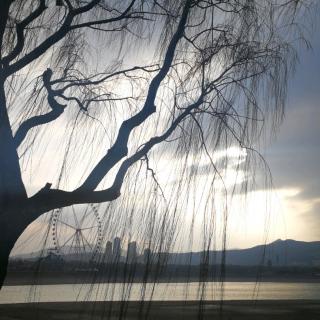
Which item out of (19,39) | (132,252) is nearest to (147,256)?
(132,252)

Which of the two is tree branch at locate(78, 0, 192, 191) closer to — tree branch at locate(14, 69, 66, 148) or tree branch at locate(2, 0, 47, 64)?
tree branch at locate(14, 69, 66, 148)

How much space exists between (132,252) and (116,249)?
14 cm

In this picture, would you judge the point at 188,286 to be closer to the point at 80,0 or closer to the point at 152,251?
the point at 152,251

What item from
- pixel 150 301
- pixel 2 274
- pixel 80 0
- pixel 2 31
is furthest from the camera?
pixel 80 0

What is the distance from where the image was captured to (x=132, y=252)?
3713 millimetres

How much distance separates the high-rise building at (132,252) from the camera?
3658 mm

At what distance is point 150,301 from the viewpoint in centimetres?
359

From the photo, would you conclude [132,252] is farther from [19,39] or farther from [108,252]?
[19,39]

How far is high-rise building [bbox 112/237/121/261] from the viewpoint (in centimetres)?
375

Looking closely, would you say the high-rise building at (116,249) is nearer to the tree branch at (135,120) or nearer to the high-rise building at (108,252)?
the high-rise building at (108,252)

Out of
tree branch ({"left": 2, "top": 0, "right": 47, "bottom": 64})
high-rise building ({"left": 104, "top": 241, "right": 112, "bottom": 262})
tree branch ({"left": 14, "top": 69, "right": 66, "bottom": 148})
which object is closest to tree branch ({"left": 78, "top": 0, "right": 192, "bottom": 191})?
high-rise building ({"left": 104, "top": 241, "right": 112, "bottom": 262})

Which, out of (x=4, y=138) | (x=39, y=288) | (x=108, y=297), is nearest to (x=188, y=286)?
(x=108, y=297)

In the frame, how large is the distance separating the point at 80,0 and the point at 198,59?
1.14m

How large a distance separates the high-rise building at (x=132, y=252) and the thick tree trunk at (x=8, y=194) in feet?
2.46
